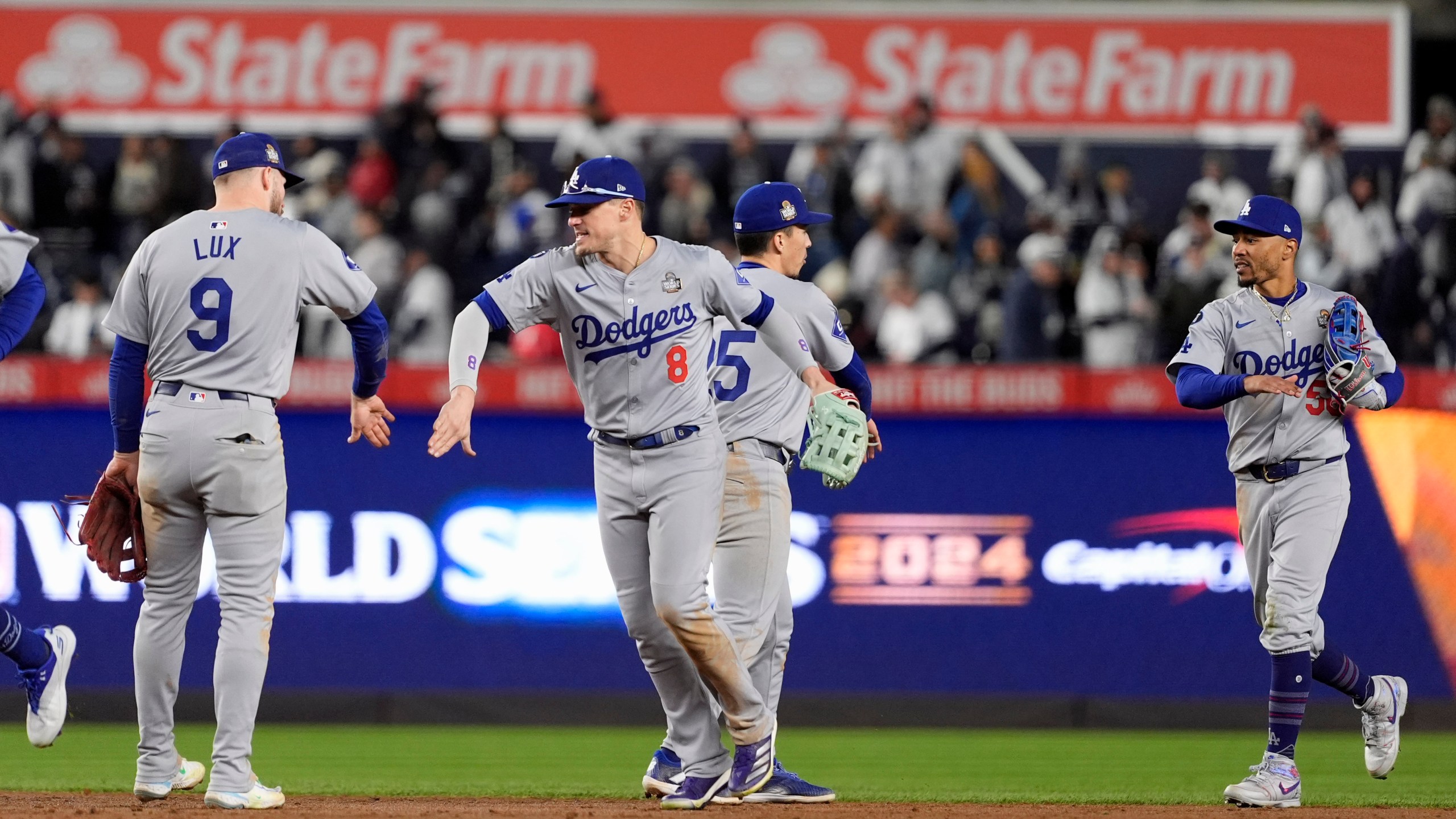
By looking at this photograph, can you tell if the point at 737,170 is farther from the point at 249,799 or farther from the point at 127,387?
the point at 249,799

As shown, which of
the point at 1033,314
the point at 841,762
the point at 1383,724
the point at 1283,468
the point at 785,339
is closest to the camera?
the point at 785,339

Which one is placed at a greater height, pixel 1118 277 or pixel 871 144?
pixel 871 144

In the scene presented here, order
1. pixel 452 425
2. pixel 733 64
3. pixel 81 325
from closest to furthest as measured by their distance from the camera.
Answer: pixel 452 425
pixel 81 325
pixel 733 64

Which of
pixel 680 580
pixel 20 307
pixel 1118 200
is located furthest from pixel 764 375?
pixel 1118 200

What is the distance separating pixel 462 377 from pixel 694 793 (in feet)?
6.04

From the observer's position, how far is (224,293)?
6.75 metres

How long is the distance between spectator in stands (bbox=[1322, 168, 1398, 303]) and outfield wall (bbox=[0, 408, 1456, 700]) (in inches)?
214

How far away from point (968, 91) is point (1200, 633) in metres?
9.41

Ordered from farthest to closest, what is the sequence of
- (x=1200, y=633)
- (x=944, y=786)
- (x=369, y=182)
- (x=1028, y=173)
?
(x=1028, y=173)
(x=369, y=182)
(x=1200, y=633)
(x=944, y=786)

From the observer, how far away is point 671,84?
19.4m

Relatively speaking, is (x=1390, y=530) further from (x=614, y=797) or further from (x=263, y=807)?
(x=263, y=807)

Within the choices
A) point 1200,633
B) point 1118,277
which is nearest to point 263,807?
point 1200,633

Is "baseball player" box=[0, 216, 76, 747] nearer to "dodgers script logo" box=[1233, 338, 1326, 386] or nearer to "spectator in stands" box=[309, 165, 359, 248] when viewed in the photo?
"dodgers script logo" box=[1233, 338, 1326, 386]

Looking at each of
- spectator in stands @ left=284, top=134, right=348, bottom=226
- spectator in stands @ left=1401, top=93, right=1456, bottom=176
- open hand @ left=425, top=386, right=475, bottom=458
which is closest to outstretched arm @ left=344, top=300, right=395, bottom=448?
open hand @ left=425, top=386, right=475, bottom=458
